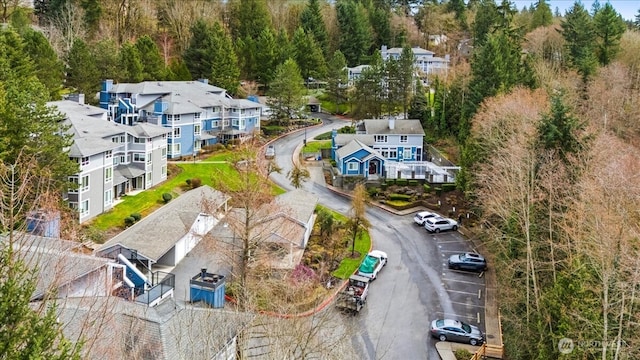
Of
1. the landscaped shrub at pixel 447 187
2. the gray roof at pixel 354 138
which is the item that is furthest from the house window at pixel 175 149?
the landscaped shrub at pixel 447 187

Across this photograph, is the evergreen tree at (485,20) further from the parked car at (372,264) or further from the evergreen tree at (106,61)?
the evergreen tree at (106,61)

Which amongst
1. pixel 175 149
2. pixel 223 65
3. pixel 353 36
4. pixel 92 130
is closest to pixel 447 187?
pixel 175 149

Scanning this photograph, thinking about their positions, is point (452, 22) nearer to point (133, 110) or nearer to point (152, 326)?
point (133, 110)

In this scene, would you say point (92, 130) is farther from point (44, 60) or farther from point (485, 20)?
point (485, 20)

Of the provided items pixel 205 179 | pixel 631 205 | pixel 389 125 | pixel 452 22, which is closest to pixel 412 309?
pixel 631 205

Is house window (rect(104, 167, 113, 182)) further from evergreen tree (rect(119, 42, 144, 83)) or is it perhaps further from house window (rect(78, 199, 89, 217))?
evergreen tree (rect(119, 42, 144, 83))

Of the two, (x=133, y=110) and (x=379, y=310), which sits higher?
(x=133, y=110)
